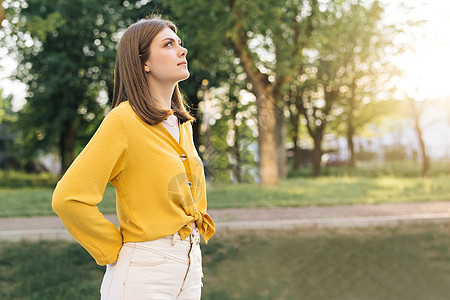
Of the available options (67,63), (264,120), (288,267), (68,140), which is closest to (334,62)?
(264,120)

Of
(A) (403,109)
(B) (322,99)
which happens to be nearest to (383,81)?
(B) (322,99)

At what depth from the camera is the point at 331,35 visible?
55.9 ft

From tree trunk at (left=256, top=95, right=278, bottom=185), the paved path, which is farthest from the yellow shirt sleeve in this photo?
tree trunk at (left=256, top=95, right=278, bottom=185)

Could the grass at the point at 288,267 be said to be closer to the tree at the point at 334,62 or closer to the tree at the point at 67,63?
the tree at the point at 334,62

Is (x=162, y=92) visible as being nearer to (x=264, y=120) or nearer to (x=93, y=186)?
(x=93, y=186)

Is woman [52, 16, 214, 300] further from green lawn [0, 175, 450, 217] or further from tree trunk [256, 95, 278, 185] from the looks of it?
tree trunk [256, 95, 278, 185]

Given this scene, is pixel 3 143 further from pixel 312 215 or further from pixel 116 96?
pixel 116 96

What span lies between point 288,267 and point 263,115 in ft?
34.5

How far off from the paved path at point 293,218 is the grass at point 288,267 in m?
0.22

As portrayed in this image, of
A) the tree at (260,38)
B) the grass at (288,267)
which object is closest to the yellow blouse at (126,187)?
the grass at (288,267)

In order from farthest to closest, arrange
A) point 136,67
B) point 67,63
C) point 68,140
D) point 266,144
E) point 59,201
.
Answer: point 68,140 < point 67,63 < point 266,144 < point 136,67 < point 59,201

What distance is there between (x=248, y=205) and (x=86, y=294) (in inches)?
217

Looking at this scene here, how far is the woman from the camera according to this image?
5.64 feet

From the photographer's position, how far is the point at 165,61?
77.9 inches
